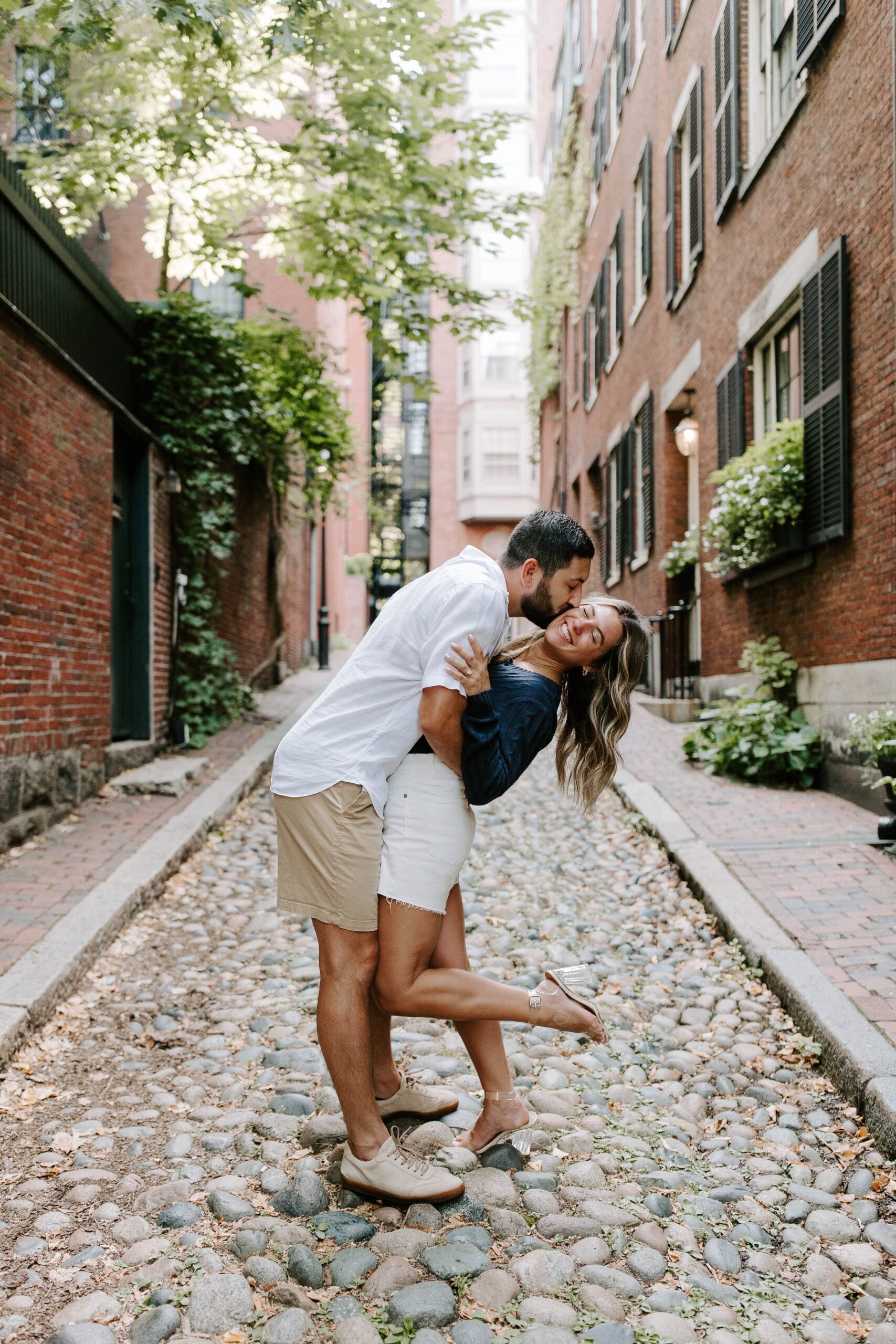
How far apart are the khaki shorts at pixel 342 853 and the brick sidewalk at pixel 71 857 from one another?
2125 millimetres

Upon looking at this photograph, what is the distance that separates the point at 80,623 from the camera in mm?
7461

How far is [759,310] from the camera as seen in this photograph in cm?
918

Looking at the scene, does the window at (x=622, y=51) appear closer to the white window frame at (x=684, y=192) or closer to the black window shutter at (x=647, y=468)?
the white window frame at (x=684, y=192)

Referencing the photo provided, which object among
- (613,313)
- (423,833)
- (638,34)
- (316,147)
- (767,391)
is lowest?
(423,833)

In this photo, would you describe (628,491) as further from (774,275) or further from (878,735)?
(878,735)

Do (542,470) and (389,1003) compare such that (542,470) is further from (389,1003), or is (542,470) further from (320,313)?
(389,1003)

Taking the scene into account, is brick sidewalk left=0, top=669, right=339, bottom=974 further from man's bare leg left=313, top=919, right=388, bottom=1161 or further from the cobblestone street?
man's bare leg left=313, top=919, right=388, bottom=1161

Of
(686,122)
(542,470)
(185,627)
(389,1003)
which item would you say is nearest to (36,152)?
(185,627)

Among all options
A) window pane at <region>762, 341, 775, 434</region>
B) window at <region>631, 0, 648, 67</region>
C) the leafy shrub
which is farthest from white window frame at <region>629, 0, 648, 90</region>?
the leafy shrub

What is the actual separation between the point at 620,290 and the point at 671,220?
421cm

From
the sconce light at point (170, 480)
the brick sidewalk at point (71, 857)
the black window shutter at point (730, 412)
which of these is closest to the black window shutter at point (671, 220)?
the black window shutter at point (730, 412)

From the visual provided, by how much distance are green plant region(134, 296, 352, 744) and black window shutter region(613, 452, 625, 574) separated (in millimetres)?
5387

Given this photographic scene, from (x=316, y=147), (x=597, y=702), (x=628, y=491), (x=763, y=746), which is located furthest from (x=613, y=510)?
(x=597, y=702)

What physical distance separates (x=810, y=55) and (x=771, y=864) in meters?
5.91
